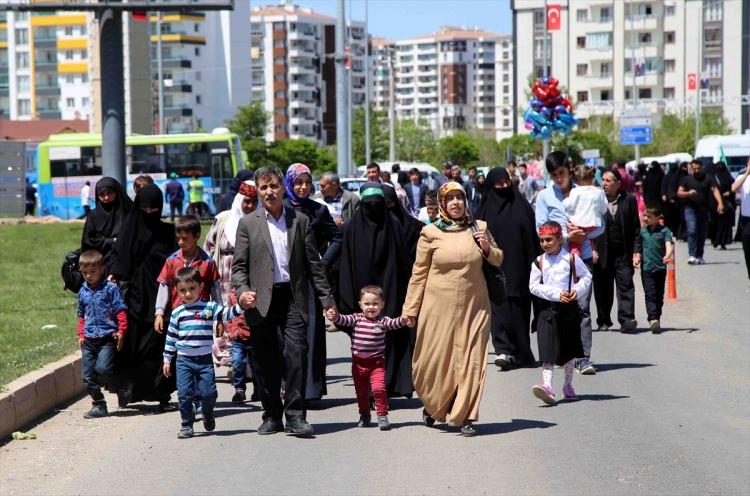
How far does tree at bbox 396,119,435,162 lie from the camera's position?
123875 mm

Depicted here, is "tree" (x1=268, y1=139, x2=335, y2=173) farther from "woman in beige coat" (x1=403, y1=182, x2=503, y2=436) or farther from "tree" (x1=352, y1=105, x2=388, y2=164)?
"woman in beige coat" (x1=403, y1=182, x2=503, y2=436)

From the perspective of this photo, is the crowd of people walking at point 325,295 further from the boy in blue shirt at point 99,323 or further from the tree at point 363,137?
the tree at point 363,137

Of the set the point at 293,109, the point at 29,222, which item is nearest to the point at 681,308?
the point at 29,222

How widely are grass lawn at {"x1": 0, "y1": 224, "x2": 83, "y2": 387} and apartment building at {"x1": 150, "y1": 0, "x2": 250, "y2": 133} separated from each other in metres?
83.6

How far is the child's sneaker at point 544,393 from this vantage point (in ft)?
32.5

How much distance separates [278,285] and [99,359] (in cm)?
179

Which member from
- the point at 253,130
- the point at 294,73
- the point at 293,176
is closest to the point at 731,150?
the point at 293,176

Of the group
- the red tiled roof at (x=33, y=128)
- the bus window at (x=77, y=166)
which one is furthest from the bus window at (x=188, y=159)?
the red tiled roof at (x=33, y=128)

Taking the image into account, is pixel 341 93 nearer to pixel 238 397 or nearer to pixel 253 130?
pixel 238 397

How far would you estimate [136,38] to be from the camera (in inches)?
3804

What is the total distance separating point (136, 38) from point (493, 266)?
299 feet

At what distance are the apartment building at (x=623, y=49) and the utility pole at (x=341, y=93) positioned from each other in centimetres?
7139

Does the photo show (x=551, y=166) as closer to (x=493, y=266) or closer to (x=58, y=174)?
(x=493, y=266)

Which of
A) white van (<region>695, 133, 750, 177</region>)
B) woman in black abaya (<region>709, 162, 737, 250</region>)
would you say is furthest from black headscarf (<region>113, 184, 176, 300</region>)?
white van (<region>695, 133, 750, 177</region>)
